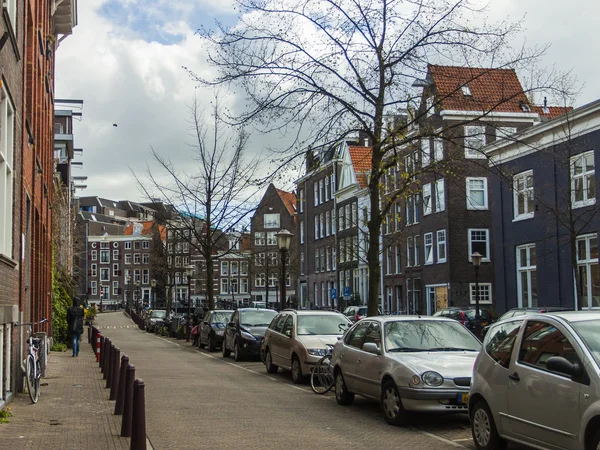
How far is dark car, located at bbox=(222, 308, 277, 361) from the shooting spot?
947 inches

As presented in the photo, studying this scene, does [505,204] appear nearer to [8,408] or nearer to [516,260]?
[516,260]

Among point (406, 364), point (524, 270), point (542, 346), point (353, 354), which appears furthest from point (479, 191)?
point (542, 346)

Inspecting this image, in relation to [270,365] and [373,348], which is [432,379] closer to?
[373,348]

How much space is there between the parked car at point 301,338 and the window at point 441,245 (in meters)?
29.1

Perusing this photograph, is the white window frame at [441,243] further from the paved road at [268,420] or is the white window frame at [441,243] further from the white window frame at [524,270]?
the paved road at [268,420]

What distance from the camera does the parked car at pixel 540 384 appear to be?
721cm

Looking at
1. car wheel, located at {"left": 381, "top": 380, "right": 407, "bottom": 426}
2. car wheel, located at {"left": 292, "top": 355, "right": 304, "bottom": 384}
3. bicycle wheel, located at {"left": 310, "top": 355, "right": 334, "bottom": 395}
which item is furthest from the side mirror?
car wheel, located at {"left": 292, "top": 355, "right": 304, "bottom": 384}

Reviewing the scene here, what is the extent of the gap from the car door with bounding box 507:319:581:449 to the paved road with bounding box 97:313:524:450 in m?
1.72

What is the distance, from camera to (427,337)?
41.1ft

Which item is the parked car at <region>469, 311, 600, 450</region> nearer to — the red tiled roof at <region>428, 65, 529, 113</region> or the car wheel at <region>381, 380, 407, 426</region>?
the car wheel at <region>381, 380, 407, 426</region>

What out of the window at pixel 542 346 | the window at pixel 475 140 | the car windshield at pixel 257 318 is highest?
the window at pixel 475 140

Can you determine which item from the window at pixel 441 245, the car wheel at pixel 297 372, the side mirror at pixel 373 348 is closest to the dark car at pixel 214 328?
the car wheel at pixel 297 372

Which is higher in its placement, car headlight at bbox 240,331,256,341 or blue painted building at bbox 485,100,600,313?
blue painted building at bbox 485,100,600,313

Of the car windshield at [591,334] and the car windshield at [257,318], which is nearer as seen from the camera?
the car windshield at [591,334]
